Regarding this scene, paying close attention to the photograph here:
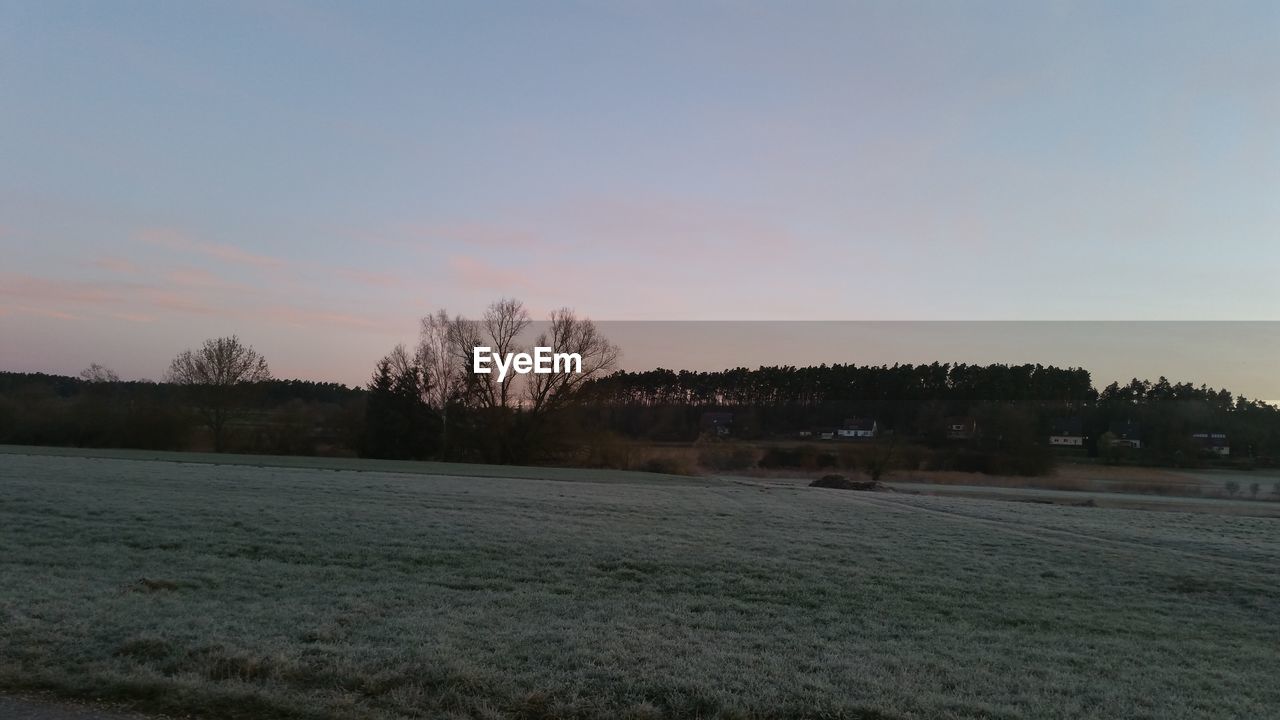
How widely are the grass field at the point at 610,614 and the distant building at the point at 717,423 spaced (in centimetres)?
6327

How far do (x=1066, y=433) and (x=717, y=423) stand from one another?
1424 inches

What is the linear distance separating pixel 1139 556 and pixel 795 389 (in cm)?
9294

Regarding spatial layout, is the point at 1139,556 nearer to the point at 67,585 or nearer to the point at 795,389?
the point at 67,585

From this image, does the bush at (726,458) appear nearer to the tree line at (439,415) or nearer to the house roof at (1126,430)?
the tree line at (439,415)

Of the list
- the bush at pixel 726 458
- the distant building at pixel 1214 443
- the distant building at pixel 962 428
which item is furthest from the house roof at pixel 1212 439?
the bush at pixel 726 458

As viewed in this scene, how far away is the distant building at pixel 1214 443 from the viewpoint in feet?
223

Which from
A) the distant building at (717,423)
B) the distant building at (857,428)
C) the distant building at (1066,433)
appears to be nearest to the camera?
the distant building at (1066,433)

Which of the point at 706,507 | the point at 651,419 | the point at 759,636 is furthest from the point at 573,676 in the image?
the point at 651,419

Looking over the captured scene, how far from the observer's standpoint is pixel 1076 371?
101 meters

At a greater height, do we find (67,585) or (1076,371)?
(1076,371)

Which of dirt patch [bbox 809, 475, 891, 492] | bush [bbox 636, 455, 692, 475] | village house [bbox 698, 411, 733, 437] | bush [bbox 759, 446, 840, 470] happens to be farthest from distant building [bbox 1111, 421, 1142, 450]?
bush [bbox 636, 455, 692, 475]

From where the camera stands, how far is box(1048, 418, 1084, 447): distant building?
237 feet

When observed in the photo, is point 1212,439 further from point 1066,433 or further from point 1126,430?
point 1066,433

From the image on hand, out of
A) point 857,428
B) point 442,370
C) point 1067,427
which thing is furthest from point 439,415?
point 1067,427
